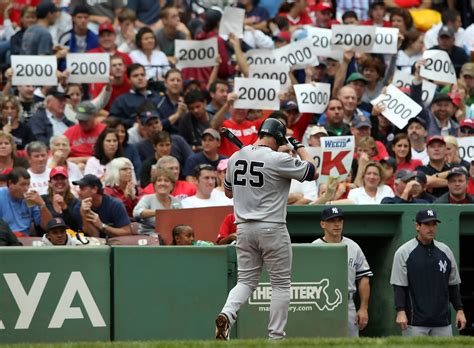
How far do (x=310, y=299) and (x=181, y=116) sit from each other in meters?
6.20

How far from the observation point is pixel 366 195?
17500 millimetres

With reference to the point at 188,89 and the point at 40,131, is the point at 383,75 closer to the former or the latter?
the point at 188,89

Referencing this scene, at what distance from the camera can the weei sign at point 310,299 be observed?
14602 mm

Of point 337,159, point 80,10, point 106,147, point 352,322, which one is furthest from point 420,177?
point 80,10

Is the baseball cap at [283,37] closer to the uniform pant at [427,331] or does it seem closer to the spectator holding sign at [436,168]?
the spectator holding sign at [436,168]

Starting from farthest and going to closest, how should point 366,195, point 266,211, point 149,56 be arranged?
point 149,56
point 366,195
point 266,211

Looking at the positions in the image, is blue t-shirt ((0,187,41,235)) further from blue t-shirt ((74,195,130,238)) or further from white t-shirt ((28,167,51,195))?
white t-shirt ((28,167,51,195))

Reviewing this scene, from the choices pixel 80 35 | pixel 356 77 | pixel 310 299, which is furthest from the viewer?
pixel 80 35

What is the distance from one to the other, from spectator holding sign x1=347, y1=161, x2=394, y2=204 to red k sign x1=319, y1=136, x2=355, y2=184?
0.23 meters

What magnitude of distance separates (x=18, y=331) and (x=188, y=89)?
24.8ft

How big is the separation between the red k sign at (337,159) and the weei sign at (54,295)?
4.02 m

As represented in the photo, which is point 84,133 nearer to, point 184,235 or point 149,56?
point 149,56

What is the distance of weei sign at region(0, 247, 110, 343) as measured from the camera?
13.9 m

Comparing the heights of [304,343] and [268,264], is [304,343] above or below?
below
